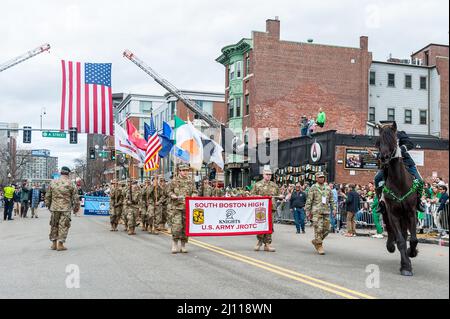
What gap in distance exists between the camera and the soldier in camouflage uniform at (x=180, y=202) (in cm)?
1286

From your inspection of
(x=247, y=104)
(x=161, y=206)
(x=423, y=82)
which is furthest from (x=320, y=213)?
(x=423, y=82)

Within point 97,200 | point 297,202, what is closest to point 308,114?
point 97,200

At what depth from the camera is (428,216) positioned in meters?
18.3

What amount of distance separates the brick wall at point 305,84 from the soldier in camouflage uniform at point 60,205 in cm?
3502

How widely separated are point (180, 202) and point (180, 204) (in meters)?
0.05

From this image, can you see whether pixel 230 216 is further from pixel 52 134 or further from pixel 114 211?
pixel 52 134

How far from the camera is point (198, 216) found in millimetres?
13125

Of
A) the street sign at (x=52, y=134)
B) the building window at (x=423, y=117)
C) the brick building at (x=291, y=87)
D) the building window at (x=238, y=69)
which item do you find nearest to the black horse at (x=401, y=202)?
the street sign at (x=52, y=134)

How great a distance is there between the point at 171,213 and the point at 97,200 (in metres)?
17.4

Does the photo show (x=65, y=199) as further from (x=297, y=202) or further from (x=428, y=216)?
(x=428, y=216)

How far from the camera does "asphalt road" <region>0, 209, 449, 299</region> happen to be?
25.4ft

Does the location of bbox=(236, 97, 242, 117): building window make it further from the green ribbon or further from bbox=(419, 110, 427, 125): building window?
the green ribbon

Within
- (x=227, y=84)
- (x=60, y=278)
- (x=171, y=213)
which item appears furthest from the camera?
(x=227, y=84)

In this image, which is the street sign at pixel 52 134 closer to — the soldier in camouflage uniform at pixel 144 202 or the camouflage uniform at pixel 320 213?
the soldier in camouflage uniform at pixel 144 202
